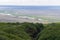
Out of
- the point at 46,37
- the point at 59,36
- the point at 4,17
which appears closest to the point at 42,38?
the point at 46,37

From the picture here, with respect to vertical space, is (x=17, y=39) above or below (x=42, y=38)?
above

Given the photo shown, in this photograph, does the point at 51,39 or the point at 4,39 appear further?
the point at 51,39

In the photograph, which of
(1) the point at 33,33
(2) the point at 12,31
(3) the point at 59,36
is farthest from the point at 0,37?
(1) the point at 33,33

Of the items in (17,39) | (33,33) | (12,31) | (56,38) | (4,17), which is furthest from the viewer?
(4,17)

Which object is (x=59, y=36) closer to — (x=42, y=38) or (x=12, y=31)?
(x=42, y=38)

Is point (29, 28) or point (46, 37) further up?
point (46, 37)

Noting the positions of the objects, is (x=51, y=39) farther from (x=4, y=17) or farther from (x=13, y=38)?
(x=4, y=17)

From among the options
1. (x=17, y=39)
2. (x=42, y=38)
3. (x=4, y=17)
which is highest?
(x=17, y=39)

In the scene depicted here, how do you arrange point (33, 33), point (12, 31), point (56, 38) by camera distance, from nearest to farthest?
point (56, 38), point (12, 31), point (33, 33)

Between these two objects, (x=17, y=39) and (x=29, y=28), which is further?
(x=29, y=28)
